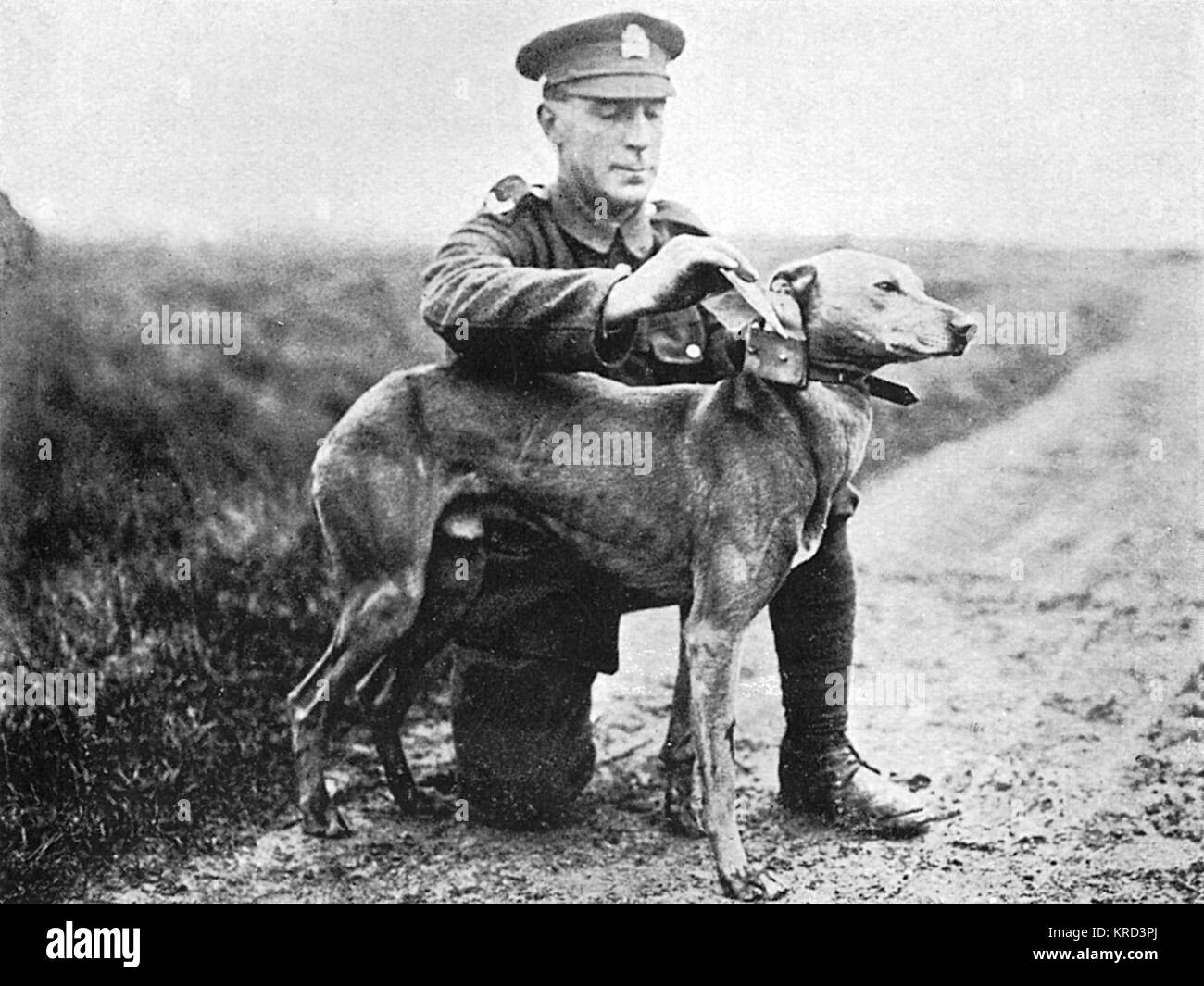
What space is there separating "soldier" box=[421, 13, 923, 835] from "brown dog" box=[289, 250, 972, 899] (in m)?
0.12

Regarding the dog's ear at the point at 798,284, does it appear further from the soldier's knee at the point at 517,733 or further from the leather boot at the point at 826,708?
the soldier's knee at the point at 517,733

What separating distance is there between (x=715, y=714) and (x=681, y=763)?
1.29 ft

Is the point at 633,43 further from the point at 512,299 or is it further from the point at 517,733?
the point at 517,733

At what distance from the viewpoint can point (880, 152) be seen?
5699 mm

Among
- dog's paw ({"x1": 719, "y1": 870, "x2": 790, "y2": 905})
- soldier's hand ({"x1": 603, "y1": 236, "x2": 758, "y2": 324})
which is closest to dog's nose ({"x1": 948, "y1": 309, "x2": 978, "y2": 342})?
soldier's hand ({"x1": 603, "y1": 236, "x2": 758, "y2": 324})

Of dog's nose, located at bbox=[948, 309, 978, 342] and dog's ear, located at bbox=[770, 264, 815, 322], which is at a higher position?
dog's ear, located at bbox=[770, 264, 815, 322]

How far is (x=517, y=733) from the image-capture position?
5449 mm

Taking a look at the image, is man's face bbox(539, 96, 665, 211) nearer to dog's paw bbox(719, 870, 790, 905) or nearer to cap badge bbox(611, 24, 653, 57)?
cap badge bbox(611, 24, 653, 57)

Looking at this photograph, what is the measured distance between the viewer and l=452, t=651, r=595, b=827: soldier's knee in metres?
5.44

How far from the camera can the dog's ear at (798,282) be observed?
5242 mm

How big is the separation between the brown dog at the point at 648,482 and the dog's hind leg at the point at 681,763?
0.46 ft

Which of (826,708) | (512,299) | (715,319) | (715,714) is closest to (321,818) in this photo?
(715,714)
